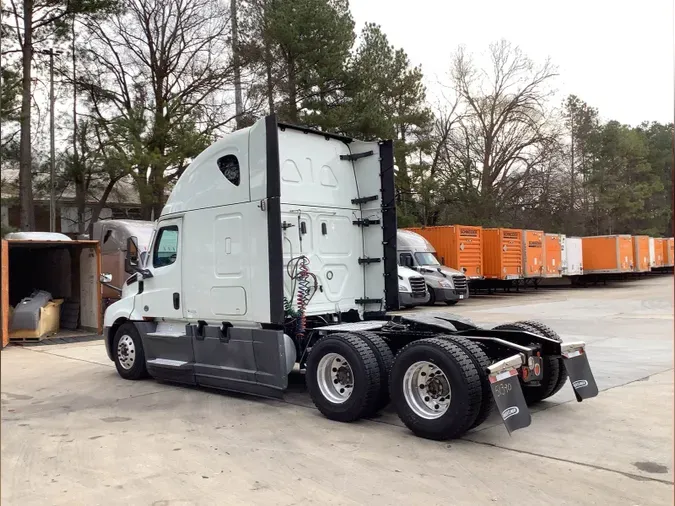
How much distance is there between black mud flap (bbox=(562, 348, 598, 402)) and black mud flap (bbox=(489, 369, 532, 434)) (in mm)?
1109

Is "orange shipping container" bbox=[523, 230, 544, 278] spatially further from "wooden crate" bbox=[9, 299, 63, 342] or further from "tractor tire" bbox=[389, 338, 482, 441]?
"tractor tire" bbox=[389, 338, 482, 441]

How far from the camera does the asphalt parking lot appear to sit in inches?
173

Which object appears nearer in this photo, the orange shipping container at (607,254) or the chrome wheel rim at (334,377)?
the chrome wheel rim at (334,377)

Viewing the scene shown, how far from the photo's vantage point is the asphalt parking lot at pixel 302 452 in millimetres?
4383

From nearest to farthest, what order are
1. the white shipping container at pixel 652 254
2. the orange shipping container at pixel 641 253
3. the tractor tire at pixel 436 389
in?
1. the tractor tire at pixel 436 389
2. the orange shipping container at pixel 641 253
3. the white shipping container at pixel 652 254

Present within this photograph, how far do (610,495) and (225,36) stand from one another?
26526 mm

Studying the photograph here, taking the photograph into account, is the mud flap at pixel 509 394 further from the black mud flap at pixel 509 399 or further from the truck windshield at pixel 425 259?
the truck windshield at pixel 425 259

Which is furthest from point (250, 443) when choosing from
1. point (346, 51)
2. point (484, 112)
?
point (484, 112)

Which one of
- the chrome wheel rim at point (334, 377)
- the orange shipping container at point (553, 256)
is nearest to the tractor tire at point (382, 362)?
the chrome wheel rim at point (334, 377)

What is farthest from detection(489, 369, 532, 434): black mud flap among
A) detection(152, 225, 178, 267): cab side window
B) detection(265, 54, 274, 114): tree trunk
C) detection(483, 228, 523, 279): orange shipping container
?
detection(483, 228, 523, 279): orange shipping container

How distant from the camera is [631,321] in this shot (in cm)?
1576

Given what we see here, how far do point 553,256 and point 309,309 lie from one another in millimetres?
26831

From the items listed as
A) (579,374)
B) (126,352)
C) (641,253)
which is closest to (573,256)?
(641,253)

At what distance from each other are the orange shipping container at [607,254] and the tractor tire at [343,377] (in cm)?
3176
